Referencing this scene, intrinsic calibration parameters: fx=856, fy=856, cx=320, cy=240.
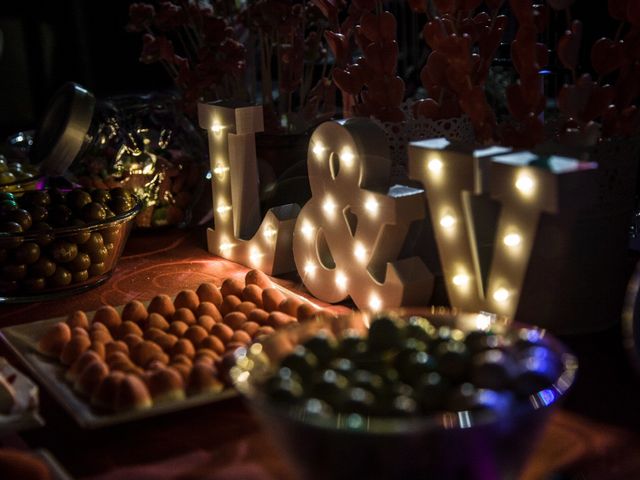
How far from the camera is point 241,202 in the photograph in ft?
4.28

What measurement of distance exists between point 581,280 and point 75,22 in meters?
2.65

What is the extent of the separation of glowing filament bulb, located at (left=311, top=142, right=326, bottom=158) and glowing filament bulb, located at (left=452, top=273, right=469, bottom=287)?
248 millimetres

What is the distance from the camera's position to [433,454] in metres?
0.57

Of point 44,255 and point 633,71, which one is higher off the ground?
point 633,71

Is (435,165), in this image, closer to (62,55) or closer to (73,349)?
(73,349)

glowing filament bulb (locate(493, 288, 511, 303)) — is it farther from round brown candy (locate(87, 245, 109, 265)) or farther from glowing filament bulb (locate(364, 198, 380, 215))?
round brown candy (locate(87, 245, 109, 265))

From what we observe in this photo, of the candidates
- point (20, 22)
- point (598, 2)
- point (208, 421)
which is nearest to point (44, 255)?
point (208, 421)

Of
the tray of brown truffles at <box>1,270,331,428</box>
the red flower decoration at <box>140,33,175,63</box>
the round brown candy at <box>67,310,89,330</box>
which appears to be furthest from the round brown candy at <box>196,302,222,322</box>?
the red flower decoration at <box>140,33,175,63</box>

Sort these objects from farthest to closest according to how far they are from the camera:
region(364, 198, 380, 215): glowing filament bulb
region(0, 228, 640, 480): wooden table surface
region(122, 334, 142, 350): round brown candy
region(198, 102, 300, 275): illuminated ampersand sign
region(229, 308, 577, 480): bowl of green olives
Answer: region(198, 102, 300, 275): illuminated ampersand sign < region(364, 198, 380, 215): glowing filament bulb < region(122, 334, 142, 350): round brown candy < region(0, 228, 640, 480): wooden table surface < region(229, 308, 577, 480): bowl of green olives

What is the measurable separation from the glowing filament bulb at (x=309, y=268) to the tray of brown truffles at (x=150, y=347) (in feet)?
0.15

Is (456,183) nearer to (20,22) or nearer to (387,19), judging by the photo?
(387,19)

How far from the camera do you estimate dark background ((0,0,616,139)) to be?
10.0 feet

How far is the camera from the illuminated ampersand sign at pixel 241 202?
4.08 feet

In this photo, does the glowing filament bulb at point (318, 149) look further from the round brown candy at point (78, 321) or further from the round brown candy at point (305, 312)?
the round brown candy at point (78, 321)
